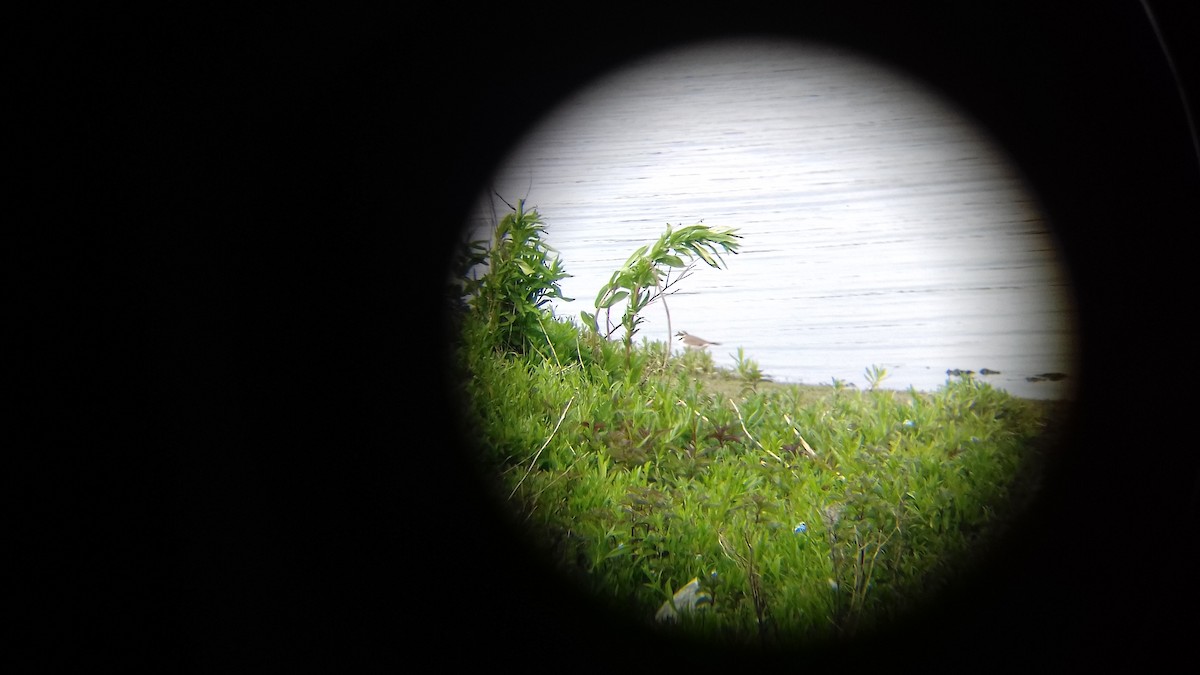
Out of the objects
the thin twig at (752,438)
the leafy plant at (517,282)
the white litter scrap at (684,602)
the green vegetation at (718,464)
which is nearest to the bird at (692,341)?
the green vegetation at (718,464)

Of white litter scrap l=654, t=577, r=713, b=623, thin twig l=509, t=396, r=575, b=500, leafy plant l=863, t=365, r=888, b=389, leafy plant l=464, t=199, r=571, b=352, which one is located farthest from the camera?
leafy plant l=863, t=365, r=888, b=389

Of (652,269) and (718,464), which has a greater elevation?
(652,269)

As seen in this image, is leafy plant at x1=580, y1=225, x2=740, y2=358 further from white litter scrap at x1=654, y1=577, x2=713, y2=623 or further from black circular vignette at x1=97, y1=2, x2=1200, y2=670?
white litter scrap at x1=654, y1=577, x2=713, y2=623

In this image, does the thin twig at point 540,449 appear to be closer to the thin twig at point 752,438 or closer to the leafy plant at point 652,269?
the leafy plant at point 652,269

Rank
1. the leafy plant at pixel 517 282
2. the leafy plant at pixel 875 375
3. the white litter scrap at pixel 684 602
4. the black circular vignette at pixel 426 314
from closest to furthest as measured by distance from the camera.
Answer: the black circular vignette at pixel 426 314 → the white litter scrap at pixel 684 602 → the leafy plant at pixel 517 282 → the leafy plant at pixel 875 375

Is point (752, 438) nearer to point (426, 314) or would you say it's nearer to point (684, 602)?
point (684, 602)

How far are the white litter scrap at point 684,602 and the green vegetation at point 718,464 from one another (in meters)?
0.01

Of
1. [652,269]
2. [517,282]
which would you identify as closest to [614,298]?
[652,269]

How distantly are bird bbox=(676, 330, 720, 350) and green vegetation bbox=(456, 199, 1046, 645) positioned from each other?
0.02 metres

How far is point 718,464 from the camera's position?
124 centimetres

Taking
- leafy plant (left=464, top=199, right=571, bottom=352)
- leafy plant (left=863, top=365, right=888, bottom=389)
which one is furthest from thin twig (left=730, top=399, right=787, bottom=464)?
leafy plant (left=464, top=199, right=571, bottom=352)

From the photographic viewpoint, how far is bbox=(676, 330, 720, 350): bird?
4.61ft

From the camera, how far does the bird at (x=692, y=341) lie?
1.40m

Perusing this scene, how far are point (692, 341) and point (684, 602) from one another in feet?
1.84
